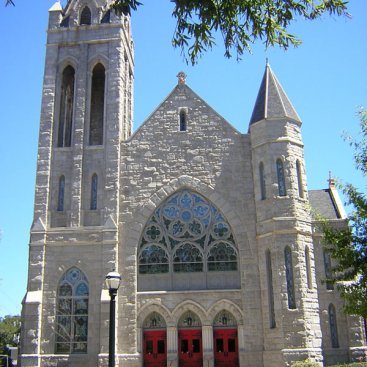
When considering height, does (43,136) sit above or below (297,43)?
above

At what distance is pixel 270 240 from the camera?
22.3 m

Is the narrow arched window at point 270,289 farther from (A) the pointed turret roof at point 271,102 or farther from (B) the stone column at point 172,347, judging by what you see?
(A) the pointed turret roof at point 271,102

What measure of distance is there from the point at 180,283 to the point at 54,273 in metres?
5.57

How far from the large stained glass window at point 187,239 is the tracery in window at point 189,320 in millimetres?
1896

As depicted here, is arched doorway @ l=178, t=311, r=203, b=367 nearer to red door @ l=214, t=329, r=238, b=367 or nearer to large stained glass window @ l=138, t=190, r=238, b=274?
red door @ l=214, t=329, r=238, b=367

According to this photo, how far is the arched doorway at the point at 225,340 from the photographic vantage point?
21916mm

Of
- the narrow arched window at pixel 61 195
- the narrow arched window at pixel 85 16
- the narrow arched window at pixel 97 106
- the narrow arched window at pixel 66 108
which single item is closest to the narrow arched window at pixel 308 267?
the narrow arched window at pixel 61 195

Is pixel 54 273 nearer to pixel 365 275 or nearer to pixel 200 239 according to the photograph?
pixel 200 239

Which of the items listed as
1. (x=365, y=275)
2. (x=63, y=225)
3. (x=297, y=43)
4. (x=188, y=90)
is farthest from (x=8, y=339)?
(x=297, y=43)

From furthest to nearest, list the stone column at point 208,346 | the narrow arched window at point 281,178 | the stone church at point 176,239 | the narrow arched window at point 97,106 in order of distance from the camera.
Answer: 1. the narrow arched window at point 97,106
2. the narrow arched window at point 281,178
3. the stone church at point 176,239
4. the stone column at point 208,346

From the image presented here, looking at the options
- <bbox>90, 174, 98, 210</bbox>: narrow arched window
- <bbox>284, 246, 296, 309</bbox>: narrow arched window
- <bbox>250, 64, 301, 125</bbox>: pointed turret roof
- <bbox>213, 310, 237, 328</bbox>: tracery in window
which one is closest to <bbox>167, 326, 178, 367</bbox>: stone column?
<bbox>213, 310, 237, 328</bbox>: tracery in window

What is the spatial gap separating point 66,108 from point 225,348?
46.7ft

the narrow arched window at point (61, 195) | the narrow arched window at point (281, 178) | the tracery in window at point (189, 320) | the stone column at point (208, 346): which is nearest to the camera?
the stone column at point (208, 346)

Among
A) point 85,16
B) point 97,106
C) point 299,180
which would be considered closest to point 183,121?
point 97,106
